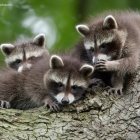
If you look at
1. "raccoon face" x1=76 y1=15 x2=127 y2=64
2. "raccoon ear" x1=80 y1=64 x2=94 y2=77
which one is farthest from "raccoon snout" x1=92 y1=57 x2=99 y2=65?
"raccoon ear" x1=80 y1=64 x2=94 y2=77

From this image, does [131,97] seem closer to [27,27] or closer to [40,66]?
[40,66]

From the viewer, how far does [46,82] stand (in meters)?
7.09

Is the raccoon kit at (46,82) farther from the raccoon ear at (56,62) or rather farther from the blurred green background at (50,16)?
the blurred green background at (50,16)

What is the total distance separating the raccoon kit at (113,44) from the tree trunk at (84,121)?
0.67 ft

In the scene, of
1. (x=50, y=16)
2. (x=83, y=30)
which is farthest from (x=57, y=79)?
(x=50, y=16)

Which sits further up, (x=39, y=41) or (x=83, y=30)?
(x=39, y=41)

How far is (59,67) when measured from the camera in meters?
7.13

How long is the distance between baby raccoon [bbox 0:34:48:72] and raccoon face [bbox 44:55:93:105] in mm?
926

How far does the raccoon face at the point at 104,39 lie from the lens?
23.0 ft

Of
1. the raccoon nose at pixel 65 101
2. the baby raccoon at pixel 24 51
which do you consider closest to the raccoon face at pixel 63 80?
the raccoon nose at pixel 65 101

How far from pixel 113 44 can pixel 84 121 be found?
1.28 meters

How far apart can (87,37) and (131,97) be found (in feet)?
3.77

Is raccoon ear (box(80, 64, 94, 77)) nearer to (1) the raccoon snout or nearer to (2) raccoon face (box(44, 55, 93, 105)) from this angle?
(2) raccoon face (box(44, 55, 93, 105))

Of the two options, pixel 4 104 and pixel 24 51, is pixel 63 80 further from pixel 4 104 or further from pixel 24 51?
pixel 24 51
